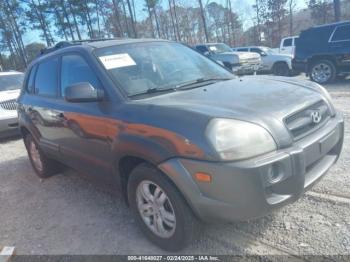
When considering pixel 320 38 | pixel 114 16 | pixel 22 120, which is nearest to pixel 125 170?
pixel 22 120

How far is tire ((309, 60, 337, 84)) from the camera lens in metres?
10.6

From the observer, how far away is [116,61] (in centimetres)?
322

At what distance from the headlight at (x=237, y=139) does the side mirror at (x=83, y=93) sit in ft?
4.02

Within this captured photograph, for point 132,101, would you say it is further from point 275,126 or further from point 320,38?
point 320,38

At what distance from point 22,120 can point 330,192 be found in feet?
15.0

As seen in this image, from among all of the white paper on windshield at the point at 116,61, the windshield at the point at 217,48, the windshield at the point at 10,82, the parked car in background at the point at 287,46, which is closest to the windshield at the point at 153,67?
the white paper on windshield at the point at 116,61

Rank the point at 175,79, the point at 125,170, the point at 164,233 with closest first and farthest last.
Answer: the point at 164,233
the point at 125,170
the point at 175,79

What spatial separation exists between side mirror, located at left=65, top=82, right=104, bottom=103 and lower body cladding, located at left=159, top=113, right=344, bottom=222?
992 millimetres

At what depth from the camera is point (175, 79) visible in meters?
3.31

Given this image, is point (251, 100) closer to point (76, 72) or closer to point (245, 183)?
point (245, 183)

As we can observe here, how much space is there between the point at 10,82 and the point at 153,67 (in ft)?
25.5

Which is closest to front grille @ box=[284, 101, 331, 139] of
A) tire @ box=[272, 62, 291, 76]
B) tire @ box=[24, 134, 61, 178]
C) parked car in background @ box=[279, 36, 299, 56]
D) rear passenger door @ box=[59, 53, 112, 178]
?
rear passenger door @ box=[59, 53, 112, 178]

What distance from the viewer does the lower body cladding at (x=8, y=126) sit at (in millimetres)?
8122

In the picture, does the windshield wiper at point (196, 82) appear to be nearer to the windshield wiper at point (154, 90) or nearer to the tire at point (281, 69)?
the windshield wiper at point (154, 90)
